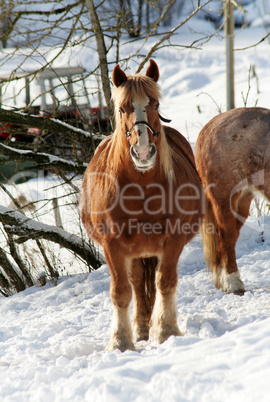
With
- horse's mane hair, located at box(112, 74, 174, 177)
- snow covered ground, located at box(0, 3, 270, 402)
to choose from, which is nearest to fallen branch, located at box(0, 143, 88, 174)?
snow covered ground, located at box(0, 3, 270, 402)

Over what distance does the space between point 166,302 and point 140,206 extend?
78 centimetres

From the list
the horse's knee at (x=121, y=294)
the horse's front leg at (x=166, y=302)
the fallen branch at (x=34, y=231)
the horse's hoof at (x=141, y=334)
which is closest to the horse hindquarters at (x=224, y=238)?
the horse's hoof at (x=141, y=334)

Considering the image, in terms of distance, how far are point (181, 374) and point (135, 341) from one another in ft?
4.52

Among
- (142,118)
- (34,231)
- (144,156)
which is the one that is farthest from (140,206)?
(34,231)

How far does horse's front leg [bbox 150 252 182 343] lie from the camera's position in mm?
3215

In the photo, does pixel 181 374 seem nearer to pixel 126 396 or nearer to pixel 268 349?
pixel 126 396

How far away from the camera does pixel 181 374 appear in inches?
87.8

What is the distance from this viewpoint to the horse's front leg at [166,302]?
3215 mm

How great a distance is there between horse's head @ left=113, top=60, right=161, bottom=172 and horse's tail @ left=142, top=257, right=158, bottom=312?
1.22 metres

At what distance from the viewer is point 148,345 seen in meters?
3.31

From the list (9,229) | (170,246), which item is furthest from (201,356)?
(9,229)

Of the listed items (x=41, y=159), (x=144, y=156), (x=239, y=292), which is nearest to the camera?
(x=144, y=156)

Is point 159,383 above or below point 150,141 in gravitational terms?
below

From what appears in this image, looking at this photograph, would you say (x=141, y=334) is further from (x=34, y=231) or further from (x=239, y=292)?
(x=34, y=231)
